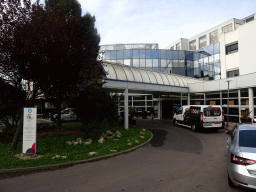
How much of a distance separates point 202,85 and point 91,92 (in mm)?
13329

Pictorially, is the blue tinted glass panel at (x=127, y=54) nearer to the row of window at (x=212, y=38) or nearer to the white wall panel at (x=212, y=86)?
the white wall panel at (x=212, y=86)

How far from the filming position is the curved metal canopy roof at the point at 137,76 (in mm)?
14188

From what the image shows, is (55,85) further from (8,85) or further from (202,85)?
(202,85)

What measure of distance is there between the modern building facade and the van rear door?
381 cm

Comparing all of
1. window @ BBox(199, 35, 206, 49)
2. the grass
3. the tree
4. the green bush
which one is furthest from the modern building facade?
the tree

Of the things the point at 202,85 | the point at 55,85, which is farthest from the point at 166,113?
the point at 55,85

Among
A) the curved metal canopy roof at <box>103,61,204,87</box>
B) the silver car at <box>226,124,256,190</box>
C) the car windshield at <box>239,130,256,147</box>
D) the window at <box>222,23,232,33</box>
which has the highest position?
the window at <box>222,23,232,33</box>

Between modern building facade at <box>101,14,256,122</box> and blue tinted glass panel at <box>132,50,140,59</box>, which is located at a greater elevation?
blue tinted glass panel at <box>132,50,140,59</box>

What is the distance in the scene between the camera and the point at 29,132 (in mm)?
7418

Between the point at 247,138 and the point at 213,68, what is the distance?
28.0 metres

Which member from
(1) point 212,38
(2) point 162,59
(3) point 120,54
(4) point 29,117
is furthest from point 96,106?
(1) point 212,38

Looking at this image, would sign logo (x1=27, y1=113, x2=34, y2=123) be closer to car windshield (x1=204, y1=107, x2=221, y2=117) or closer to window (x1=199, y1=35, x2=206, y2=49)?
car windshield (x1=204, y1=107, x2=221, y2=117)

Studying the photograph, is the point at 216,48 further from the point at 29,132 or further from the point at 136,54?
the point at 29,132

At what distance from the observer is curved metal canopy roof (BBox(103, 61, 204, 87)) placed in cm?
1419
